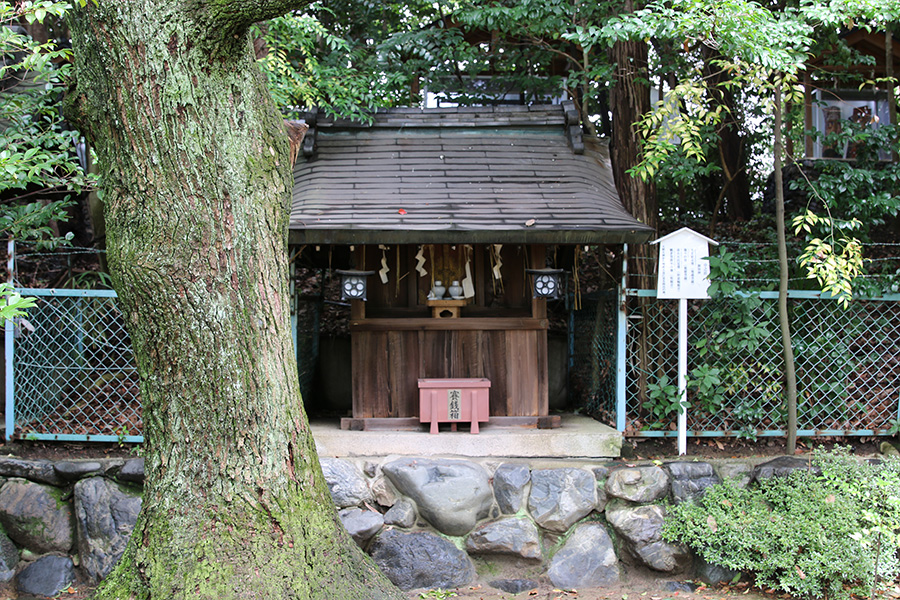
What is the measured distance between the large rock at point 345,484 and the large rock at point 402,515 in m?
0.20

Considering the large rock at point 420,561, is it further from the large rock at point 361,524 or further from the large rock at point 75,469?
the large rock at point 75,469

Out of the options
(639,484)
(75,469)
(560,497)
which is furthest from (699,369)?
(75,469)

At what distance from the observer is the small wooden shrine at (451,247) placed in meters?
5.52

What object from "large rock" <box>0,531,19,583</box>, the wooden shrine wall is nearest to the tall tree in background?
the wooden shrine wall

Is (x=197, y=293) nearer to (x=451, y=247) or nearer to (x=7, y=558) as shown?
(x=451, y=247)

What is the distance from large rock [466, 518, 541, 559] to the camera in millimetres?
5133

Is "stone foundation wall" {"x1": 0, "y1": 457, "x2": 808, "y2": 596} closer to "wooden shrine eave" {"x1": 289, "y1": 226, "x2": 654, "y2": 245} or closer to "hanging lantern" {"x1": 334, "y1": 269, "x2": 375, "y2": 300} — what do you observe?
"hanging lantern" {"x1": 334, "y1": 269, "x2": 375, "y2": 300}

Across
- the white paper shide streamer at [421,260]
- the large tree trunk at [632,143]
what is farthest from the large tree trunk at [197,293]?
the large tree trunk at [632,143]

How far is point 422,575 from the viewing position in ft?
16.3

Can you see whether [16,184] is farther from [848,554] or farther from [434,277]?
[848,554]

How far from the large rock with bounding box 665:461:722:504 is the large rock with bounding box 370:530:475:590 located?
5.84ft

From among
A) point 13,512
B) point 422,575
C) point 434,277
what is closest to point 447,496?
point 422,575

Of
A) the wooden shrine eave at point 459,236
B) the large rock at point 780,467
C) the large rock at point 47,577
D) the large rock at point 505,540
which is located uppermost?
the wooden shrine eave at point 459,236

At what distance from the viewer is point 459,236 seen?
5199 mm
